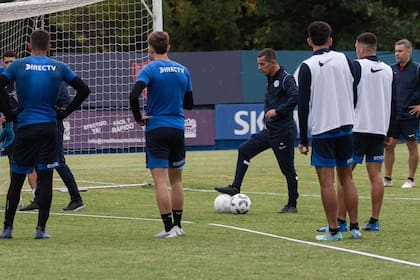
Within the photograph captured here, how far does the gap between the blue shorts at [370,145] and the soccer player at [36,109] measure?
2800 millimetres

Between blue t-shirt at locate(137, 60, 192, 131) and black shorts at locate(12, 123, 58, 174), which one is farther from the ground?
blue t-shirt at locate(137, 60, 192, 131)

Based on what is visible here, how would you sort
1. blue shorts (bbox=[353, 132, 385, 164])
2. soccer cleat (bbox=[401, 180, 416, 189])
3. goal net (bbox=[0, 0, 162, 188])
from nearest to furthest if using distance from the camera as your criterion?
1. blue shorts (bbox=[353, 132, 385, 164])
2. soccer cleat (bbox=[401, 180, 416, 189])
3. goal net (bbox=[0, 0, 162, 188])

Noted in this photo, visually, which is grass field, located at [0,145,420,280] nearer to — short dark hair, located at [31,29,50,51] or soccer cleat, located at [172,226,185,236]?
soccer cleat, located at [172,226,185,236]

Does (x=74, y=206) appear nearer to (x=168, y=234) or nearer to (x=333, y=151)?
(x=168, y=234)

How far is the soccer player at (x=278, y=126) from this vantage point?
13305 mm

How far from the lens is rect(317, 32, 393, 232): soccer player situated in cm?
1116

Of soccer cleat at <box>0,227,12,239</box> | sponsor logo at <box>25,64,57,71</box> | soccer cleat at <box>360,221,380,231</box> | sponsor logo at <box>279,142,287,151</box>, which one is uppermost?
sponsor logo at <box>25,64,57,71</box>

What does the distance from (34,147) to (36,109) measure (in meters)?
0.37

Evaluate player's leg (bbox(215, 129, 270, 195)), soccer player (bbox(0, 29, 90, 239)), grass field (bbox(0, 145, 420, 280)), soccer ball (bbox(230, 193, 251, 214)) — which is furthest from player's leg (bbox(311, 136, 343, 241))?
player's leg (bbox(215, 129, 270, 195))

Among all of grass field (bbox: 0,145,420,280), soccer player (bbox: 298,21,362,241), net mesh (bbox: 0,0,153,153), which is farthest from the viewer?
net mesh (bbox: 0,0,153,153)

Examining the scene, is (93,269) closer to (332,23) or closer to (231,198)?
(231,198)

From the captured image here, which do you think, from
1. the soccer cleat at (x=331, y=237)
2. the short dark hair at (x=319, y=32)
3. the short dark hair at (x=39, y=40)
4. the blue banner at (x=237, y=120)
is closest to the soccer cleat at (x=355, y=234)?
the soccer cleat at (x=331, y=237)

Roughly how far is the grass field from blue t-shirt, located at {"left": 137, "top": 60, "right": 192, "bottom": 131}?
116cm

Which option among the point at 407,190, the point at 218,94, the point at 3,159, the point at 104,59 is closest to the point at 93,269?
the point at 407,190
